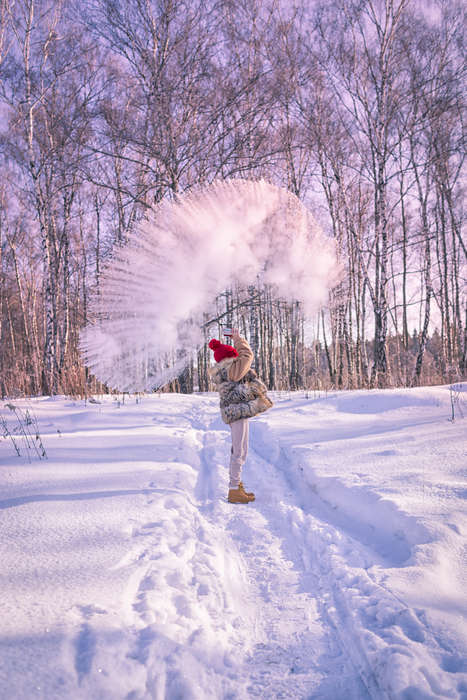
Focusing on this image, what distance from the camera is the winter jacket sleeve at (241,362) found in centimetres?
312

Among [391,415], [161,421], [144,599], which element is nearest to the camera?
[144,599]

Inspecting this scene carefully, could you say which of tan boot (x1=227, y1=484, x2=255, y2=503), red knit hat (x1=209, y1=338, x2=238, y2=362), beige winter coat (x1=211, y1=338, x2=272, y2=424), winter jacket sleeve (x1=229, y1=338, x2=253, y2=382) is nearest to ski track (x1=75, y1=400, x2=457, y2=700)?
tan boot (x1=227, y1=484, x2=255, y2=503)

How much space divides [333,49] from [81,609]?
11680mm

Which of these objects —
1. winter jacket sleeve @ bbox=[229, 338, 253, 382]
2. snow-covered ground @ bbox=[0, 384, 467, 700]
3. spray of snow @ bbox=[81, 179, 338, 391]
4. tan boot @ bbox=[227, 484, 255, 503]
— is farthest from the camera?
spray of snow @ bbox=[81, 179, 338, 391]

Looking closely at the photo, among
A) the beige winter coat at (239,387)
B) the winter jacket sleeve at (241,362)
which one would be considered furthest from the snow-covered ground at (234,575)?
the winter jacket sleeve at (241,362)

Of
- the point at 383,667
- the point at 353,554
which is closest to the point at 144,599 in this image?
the point at 383,667

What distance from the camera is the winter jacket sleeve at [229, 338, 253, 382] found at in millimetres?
3121

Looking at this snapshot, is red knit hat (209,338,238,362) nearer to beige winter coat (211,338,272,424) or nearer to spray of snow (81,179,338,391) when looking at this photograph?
beige winter coat (211,338,272,424)

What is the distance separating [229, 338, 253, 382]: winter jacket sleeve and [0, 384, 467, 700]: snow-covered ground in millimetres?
1048

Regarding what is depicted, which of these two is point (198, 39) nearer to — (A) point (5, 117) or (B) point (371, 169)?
(B) point (371, 169)

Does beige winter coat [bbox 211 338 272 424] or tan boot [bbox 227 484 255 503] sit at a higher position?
beige winter coat [bbox 211 338 272 424]

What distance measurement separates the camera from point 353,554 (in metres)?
2.06

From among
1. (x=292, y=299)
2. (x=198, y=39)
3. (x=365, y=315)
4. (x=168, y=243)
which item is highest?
(x=198, y=39)

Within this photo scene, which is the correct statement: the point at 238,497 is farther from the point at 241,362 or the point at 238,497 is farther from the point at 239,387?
the point at 241,362
